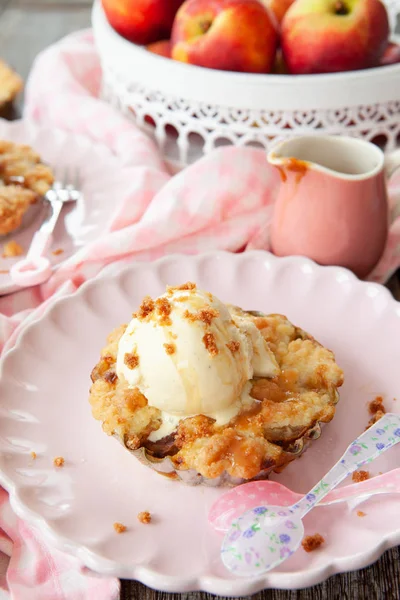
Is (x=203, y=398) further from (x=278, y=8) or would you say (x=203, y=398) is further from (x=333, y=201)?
(x=278, y=8)

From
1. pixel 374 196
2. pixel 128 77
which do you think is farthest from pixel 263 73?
pixel 374 196

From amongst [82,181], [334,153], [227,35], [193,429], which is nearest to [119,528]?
[193,429]

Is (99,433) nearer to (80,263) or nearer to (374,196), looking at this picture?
(80,263)

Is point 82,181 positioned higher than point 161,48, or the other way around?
point 161,48

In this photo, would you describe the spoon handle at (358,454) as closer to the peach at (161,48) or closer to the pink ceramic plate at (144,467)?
the pink ceramic plate at (144,467)

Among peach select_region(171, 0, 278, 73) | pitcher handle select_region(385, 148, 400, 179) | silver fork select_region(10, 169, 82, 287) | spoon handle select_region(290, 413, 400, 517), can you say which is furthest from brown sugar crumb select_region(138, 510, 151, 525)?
peach select_region(171, 0, 278, 73)

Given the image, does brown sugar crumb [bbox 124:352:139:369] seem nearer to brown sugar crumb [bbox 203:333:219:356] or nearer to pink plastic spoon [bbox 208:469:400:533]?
brown sugar crumb [bbox 203:333:219:356]
